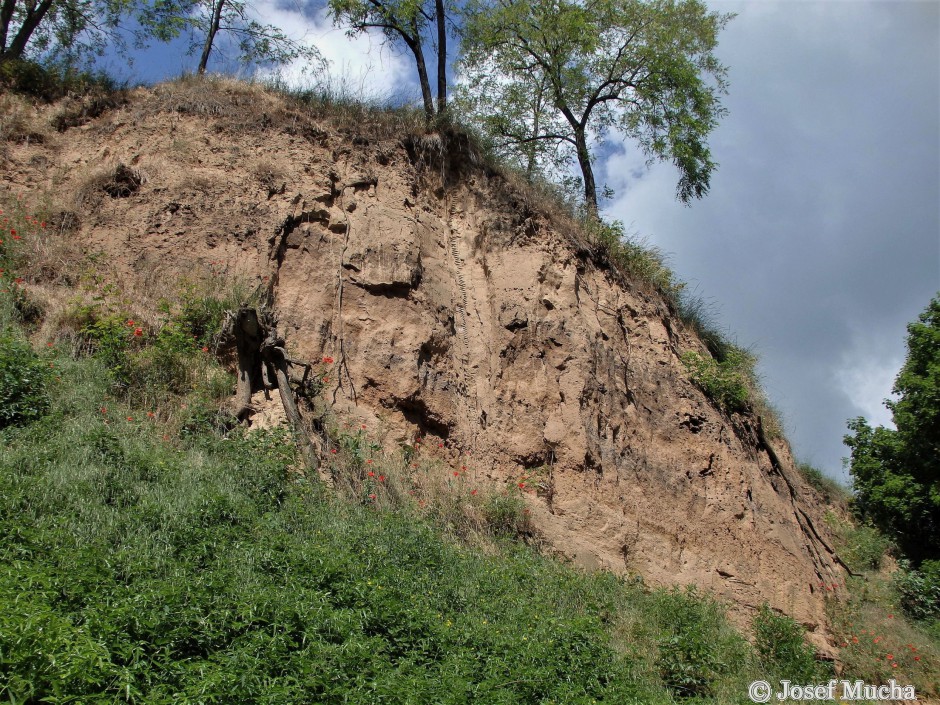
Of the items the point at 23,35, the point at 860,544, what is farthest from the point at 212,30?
the point at 860,544

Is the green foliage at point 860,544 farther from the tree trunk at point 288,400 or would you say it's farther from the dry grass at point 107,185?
the dry grass at point 107,185

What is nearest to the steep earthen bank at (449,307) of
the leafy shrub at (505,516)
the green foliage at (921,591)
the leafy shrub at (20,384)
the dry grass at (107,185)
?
the dry grass at (107,185)

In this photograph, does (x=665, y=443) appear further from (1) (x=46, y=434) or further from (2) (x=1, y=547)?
(2) (x=1, y=547)

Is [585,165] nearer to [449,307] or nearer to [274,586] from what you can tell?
[449,307]

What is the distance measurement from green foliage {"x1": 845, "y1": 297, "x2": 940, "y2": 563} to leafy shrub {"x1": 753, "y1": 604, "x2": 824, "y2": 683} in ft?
28.0

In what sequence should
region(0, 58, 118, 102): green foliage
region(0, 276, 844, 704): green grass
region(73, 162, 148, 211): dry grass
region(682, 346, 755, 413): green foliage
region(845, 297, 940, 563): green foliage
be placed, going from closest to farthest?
region(0, 276, 844, 704): green grass < region(73, 162, 148, 211): dry grass < region(0, 58, 118, 102): green foliage < region(682, 346, 755, 413): green foliage < region(845, 297, 940, 563): green foliage

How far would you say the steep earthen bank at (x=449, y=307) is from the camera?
34.4ft

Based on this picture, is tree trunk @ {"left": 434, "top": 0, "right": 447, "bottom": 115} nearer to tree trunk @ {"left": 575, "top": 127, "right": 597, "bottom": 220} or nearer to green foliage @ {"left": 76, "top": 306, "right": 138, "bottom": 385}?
tree trunk @ {"left": 575, "top": 127, "right": 597, "bottom": 220}

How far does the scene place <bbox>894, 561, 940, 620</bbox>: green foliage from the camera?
45.2 feet

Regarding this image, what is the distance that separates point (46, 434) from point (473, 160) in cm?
828

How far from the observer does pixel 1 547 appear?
5.20 m

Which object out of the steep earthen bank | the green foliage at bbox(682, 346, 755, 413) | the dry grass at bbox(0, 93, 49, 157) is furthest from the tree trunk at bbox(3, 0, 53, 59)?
the green foliage at bbox(682, 346, 755, 413)

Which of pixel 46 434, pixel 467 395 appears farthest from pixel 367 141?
pixel 46 434

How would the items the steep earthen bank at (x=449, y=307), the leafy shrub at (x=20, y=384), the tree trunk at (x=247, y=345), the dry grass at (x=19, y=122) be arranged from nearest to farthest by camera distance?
1. the leafy shrub at (x=20, y=384)
2. the tree trunk at (x=247, y=345)
3. the steep earthen bank at (x=449, y=307)
4. the dry grass at (x=19, y=122)
